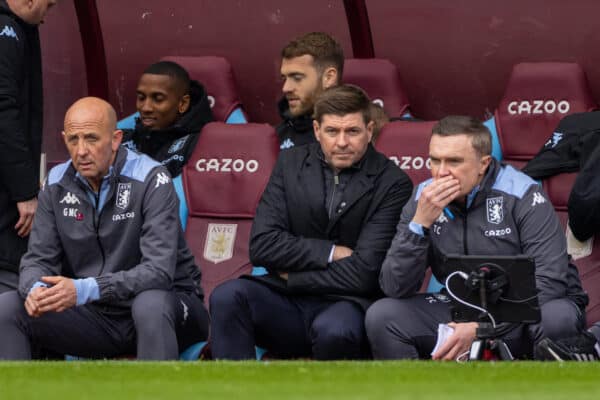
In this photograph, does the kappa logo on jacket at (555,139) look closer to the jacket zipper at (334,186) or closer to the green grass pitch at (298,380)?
the jacket zipper at (334,186)

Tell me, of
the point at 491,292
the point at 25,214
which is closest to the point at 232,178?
the point at 25,214

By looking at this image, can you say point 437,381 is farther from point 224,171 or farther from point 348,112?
point 224,171

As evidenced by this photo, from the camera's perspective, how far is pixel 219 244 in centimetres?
827

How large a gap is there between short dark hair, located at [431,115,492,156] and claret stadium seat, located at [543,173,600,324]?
38.0 inches

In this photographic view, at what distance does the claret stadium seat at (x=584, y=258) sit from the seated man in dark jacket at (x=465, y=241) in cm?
59

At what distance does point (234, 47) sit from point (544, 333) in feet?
11.8

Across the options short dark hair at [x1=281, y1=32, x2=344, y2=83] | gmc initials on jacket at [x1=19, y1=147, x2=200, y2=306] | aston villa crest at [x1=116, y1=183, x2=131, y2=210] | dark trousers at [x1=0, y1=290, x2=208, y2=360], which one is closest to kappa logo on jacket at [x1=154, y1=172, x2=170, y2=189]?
gmc initials on jacket at [x1=19, y1=147, x2=200, y2=306]

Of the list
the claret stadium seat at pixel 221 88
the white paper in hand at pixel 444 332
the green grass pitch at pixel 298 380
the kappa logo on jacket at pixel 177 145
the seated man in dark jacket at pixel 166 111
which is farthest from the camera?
the claret stadium seat at pixel 221 88

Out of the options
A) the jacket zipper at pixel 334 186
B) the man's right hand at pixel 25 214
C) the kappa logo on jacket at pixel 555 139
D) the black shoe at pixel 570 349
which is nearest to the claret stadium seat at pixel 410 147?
the kappa logo on jacket at pixel 555 139

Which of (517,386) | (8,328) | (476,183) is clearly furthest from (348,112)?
(517,386)

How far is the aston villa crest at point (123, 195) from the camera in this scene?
7148mm

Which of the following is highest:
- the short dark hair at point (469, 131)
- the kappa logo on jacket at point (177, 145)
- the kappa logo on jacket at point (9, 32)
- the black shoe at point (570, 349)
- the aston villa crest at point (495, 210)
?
the kappa logo on jacket at point (9, 32)

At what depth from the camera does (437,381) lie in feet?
17.3

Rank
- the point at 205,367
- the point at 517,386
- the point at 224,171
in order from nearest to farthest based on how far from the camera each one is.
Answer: the point at 517,386 < the point at 205,367 < the point at 224,171
